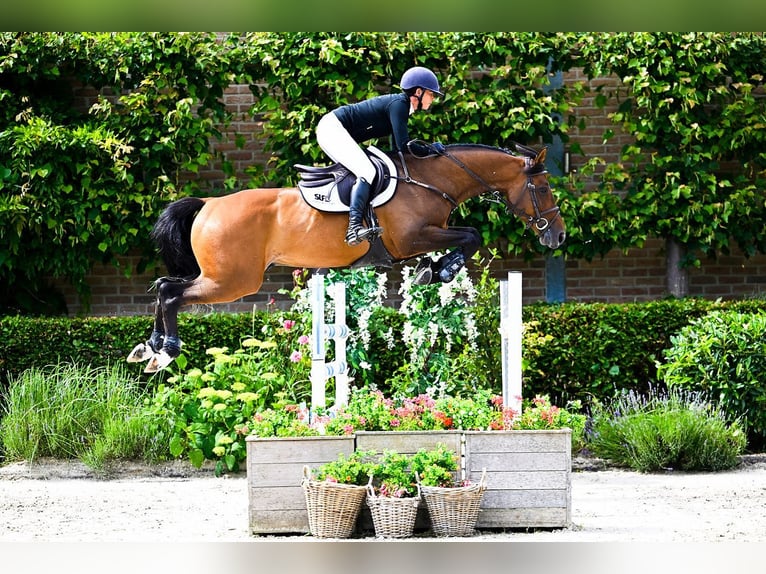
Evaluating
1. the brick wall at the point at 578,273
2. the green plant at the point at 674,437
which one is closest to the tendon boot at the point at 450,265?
the green plant at the point at 674,437

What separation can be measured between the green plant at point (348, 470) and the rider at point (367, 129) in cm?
115

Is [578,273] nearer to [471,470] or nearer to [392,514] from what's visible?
[471,470]

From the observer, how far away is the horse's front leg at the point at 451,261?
15.5 ft

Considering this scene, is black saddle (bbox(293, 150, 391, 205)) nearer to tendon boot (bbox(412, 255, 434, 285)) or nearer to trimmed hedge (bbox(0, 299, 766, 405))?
tendon boot (bbox(412, 255, 434, 285))

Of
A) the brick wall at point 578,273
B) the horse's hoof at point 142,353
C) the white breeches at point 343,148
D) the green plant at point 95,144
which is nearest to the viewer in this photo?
the horse's hoof at point 142,353

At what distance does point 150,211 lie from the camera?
343 inches

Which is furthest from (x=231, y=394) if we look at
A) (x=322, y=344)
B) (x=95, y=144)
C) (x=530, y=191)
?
(x=530, y=191)

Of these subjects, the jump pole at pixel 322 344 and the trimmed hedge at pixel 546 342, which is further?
the trimmed hedge at pixel 546 342

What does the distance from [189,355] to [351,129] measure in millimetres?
3733

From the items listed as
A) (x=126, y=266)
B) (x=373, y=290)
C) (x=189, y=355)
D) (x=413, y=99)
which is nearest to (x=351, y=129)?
(x=413, y=99)

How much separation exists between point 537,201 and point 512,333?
79 centimetres

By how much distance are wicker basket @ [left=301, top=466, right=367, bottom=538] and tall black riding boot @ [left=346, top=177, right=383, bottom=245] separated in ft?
4.09

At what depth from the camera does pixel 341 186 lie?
4.86 m

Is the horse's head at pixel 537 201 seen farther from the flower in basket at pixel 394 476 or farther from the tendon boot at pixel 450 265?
the flower in basket at pixel 394 476
